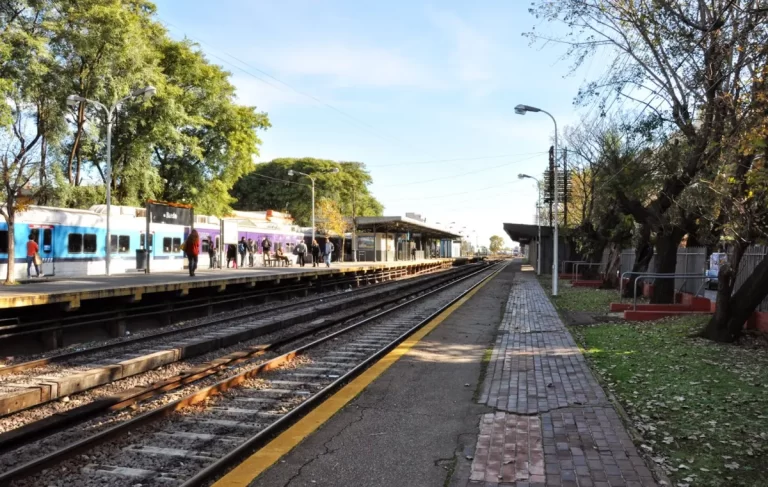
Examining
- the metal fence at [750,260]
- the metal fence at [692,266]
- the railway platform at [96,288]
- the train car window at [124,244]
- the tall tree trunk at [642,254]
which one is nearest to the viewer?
the railway platform at [96,288]

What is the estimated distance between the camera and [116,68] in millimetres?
29500

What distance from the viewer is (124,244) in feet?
81.5

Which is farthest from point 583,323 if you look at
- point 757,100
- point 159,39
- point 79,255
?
point 159,39

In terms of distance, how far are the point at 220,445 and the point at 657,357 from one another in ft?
21.6

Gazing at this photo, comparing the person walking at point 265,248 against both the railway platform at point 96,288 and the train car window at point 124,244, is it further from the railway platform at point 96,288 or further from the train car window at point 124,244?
the railway platform at point 96,288

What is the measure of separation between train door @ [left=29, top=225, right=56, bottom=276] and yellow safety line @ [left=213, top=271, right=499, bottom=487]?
16.3 metres

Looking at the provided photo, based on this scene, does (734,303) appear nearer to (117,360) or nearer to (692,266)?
(692,266)

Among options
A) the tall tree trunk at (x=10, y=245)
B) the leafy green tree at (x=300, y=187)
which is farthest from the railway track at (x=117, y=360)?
the leafy green tree at (x=300, y=187)

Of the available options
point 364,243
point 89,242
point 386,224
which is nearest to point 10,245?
point 89,242

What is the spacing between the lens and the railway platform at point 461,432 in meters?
4.31

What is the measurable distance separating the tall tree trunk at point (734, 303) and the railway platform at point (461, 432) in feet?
9.92

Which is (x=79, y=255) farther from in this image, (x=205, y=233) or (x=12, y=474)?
(x=12, y=474)

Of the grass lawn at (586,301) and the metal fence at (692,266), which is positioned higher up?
the metal fence at (692,266)

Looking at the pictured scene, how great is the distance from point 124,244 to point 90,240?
83.6 inches
